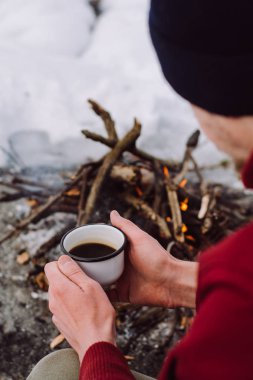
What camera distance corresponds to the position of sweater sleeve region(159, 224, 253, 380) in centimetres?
100

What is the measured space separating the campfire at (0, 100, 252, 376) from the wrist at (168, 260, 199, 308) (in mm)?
758

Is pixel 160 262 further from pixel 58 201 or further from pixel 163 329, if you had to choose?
pixel 58 201

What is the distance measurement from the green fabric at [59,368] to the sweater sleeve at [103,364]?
29 centimetres

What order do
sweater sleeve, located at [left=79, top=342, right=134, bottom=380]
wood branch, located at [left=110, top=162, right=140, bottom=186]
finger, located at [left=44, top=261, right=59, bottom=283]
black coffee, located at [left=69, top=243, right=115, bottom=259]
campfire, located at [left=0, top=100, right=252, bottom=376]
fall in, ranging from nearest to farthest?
sweater sleeve, located at [left=79, top=342, right=134, bottom=380], finger, located at [left=44, top=261, right=59, bottom=283], black coffee, located at [left=69, top=243, right=115, bottom=259], campfire, located at [left=0, top=100, right=252, bottom=376], wood branch, located at [left=110, top=162, right=140, bottom=186]

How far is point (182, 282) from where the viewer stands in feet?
6.00

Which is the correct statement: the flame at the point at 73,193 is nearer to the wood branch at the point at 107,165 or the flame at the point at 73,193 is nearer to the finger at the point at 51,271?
the wood branch at the point at 107,165

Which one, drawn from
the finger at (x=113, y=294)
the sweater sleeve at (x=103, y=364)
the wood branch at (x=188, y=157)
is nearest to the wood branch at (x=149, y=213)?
the wood branch at (x=188, y=157)

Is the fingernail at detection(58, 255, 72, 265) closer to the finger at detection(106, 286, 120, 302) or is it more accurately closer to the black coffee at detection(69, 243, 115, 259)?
the black coffee at detection(69, 243, 115, 259)

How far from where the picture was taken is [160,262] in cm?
182

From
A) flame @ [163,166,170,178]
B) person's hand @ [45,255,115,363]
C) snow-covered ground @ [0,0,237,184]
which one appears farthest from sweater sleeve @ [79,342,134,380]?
snow-covered ground @ [0,0,237,184]

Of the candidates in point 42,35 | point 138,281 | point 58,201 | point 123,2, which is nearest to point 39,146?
point 58,201

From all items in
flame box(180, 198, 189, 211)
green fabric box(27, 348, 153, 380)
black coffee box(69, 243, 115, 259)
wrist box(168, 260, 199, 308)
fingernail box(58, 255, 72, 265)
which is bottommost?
flame box(180, 198, 189, 211)

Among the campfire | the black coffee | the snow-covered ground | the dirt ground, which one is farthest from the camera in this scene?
the snow-covered ground

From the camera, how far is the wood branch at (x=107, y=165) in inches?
107
